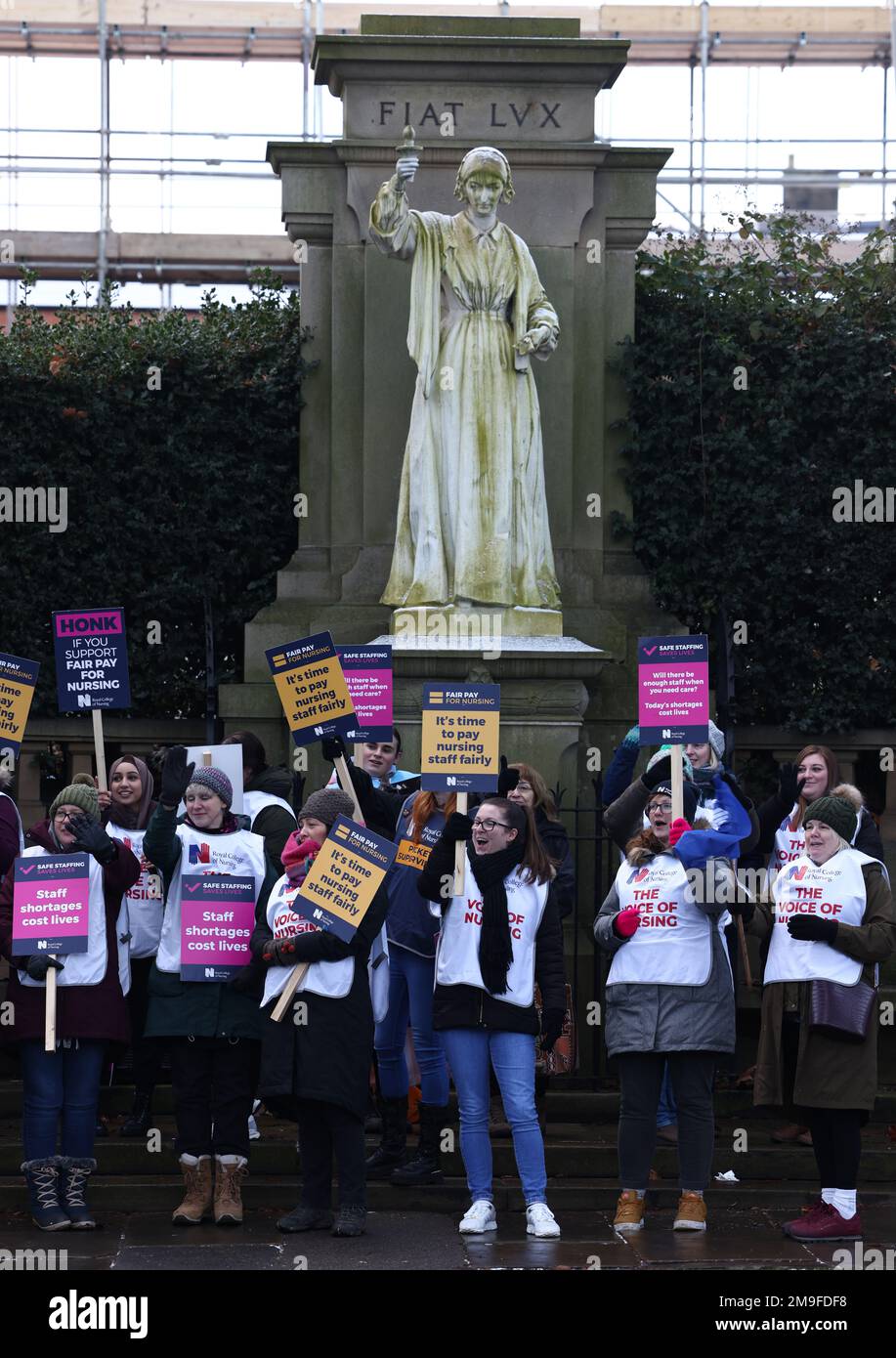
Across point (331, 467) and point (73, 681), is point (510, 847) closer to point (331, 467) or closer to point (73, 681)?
point (73, 681)

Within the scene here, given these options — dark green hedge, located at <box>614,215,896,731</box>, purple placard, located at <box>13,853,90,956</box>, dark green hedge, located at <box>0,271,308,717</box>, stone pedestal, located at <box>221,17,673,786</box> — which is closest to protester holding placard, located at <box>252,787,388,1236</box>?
purple placard, located at <box>13,853,90,956</box>

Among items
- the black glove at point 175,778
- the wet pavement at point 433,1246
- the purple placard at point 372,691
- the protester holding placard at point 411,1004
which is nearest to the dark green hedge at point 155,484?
the purple placard at point 372,691

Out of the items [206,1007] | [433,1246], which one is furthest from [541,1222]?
[206,1007]

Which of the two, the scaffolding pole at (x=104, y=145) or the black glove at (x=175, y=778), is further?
the scaffolding pole at (x=104, y=145)

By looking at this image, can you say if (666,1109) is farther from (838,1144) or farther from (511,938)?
(511,938)

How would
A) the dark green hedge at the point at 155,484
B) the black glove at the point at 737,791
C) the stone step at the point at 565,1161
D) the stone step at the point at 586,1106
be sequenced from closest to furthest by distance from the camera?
the stone step at the point at 565,1161
the black glove at the point at 737,791
the stone step at the point at 586,1106
the dark green hedge at the point at 155,484

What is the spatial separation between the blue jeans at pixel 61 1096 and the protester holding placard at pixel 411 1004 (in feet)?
4.27

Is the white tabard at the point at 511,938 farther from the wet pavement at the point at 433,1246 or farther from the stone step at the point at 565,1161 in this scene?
the stone step at the point at 565,1161

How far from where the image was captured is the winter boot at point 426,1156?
910 centimetres

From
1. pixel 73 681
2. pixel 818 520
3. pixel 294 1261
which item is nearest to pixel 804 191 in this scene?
pixel 818 520

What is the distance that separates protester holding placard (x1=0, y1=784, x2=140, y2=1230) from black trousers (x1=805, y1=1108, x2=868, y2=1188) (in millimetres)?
2833

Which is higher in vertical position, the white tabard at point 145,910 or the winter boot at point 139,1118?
the white tabard at point 145,910

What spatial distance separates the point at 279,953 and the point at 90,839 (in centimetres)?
95

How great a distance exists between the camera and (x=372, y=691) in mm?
10320
